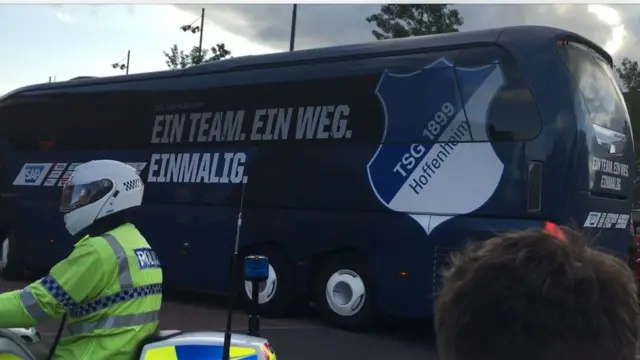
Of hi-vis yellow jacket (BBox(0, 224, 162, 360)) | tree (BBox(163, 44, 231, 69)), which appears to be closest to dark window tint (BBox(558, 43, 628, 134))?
tree (BBox(163, 44, 231, 69))

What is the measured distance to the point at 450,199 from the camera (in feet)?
27.3

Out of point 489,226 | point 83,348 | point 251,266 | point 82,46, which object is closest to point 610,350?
point 251,266

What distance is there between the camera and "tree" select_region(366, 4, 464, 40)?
8.22 metres

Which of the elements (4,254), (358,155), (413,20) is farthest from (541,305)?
(4,254)

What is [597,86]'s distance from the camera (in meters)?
8.38

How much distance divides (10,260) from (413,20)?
7133 millimetres

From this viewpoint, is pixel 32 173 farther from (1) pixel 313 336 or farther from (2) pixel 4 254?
(1) pixel 313 336

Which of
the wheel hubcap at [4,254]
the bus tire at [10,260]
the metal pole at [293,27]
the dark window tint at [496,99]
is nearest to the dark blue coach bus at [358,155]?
the dark window tint at [496,99]

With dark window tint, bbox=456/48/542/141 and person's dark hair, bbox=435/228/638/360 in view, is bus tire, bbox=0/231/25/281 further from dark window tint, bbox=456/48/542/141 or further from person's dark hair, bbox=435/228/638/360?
person's dark hair, bbox=435/228/638/360

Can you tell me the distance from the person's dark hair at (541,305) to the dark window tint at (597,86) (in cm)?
729

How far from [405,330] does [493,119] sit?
281cm

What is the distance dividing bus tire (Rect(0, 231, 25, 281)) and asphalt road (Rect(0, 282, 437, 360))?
8.91ft

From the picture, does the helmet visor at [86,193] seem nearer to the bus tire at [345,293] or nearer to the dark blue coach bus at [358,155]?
the dark blue coach bus at [358,155]

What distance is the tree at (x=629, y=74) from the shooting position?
8391 mm
